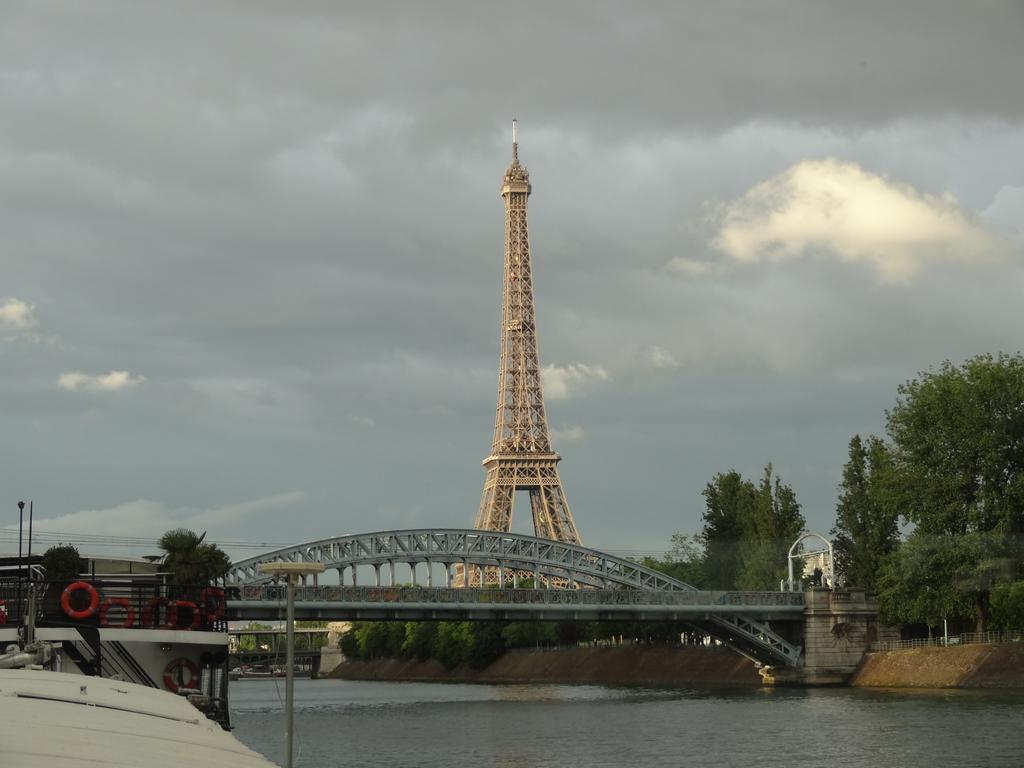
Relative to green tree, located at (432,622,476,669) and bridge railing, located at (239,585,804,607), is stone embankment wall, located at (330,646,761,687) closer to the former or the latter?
green tree, located at (432,622,476,669)

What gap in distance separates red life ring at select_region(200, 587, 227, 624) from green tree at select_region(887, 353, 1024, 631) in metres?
47.7

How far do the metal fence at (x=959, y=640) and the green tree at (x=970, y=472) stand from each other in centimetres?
77

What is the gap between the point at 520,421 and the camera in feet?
443

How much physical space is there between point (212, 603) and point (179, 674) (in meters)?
2.02

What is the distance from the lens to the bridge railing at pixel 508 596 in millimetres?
85625

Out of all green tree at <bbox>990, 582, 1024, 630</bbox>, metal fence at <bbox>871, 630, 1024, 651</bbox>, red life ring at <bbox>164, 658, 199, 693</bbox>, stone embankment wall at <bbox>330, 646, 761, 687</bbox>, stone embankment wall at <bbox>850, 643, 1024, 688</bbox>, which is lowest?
stone embankment wall at <bbox>330, 646, 761, 687</bbox>

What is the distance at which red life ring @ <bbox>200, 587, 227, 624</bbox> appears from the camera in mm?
40031

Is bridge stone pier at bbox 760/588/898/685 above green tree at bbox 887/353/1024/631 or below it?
below

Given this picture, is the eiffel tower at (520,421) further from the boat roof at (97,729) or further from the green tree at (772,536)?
the boat roof at (97,729)

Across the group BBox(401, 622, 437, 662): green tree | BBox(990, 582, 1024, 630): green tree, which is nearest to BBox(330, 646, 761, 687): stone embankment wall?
BBox(401, 622, 437, 662): green tree

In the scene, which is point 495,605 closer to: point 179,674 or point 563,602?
point 563,602

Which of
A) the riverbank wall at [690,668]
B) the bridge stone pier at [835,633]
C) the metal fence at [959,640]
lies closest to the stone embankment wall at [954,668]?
the riverbank wall at [690,668]

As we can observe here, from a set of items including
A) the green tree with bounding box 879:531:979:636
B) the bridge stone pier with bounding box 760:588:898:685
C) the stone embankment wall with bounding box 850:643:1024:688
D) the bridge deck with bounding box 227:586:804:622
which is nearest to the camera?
the stone embankment wall with bounding box 850:643:1024:688

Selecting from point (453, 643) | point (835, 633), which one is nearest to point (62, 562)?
point (835, 633)
